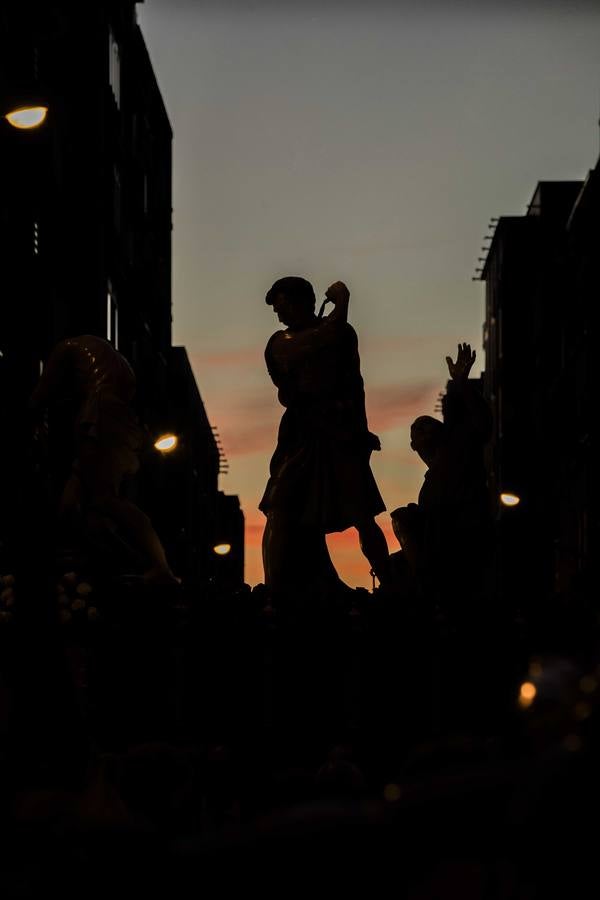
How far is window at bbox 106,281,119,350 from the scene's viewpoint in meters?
49.4

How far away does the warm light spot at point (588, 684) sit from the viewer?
3.44 m

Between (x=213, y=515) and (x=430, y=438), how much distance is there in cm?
8591

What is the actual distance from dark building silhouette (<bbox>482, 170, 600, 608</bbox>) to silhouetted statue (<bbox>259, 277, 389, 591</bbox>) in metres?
34.5

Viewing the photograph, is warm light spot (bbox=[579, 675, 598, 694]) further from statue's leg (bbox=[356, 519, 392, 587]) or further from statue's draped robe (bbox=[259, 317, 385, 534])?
statue's leg (bbox=[356, 519, 392, 587])

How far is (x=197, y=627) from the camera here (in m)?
13.4

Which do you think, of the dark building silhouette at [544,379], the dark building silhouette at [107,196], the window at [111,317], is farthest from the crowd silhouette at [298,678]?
the dark building silhouette at [544,379]

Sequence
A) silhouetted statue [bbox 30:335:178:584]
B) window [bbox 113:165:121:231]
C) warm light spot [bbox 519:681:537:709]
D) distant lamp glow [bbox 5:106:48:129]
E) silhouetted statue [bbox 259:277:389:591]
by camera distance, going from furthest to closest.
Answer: window [bbox 113:165:121:231]
silhouetted statue [bbox 259:277:389:591]
silhouetted statue [bbox 30:335:178:584]
distant lamp glow [bbox 5:106:48:129]
warm light spot [bbox 519:681:537:709]

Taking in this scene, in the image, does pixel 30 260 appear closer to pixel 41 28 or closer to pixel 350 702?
pixel 350 702

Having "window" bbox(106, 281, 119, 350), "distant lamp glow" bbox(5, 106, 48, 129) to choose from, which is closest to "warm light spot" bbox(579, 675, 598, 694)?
"distant lamp glow" bbox(5, 106, 48, 129)

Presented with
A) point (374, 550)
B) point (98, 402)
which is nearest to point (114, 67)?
point (98, 402)

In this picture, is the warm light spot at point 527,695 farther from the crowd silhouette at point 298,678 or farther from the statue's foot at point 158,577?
the statue's foot at point 158,577

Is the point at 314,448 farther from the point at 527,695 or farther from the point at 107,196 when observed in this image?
the point at 107,196

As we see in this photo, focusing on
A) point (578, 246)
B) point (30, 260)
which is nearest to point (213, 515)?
point (578, 246)

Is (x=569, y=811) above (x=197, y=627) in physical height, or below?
below
